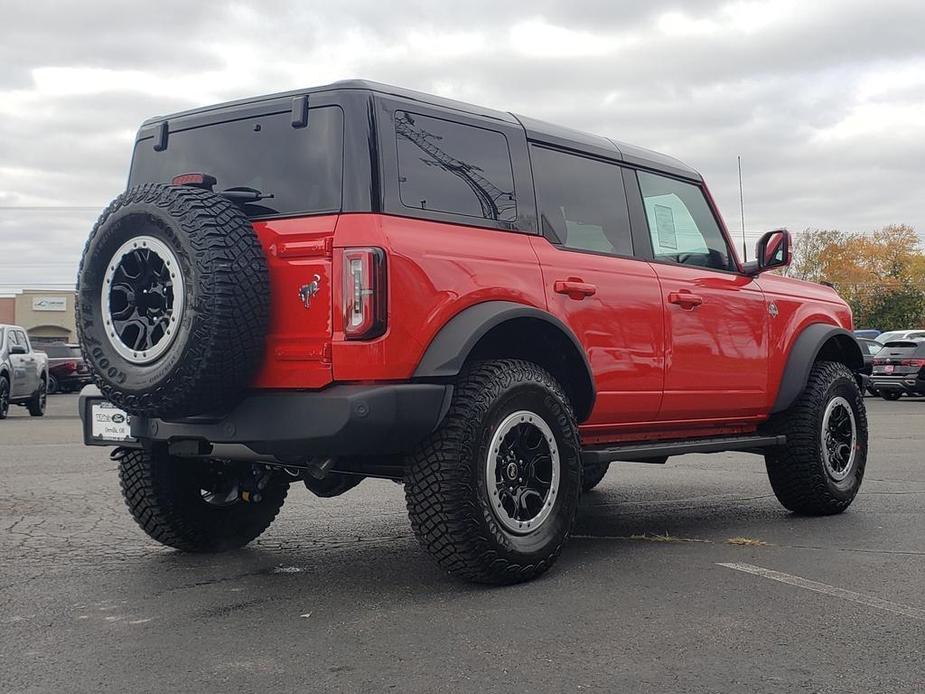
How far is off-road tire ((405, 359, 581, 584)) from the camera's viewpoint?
4.40 meters

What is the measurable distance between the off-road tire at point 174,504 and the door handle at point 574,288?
1.59m

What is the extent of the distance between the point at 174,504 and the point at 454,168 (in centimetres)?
212

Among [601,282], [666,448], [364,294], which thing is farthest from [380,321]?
[666,448]

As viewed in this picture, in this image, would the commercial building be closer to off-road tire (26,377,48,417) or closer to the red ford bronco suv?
off-road tire (26,377,48,417)

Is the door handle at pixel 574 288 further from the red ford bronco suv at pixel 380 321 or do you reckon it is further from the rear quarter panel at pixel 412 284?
the rear quarter panel at pixel 412 284

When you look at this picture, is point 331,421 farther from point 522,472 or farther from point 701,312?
point 701,312

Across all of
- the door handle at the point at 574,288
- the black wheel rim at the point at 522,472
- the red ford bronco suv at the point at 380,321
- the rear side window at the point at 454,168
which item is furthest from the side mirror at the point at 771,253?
the black wheel rim at the point at 522,472

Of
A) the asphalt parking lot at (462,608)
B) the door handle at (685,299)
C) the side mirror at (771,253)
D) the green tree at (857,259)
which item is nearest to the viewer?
the asphalt parking lot at (462,608)

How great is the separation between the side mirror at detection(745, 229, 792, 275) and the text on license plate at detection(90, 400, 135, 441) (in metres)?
3.70

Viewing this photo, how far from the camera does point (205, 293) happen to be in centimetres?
420

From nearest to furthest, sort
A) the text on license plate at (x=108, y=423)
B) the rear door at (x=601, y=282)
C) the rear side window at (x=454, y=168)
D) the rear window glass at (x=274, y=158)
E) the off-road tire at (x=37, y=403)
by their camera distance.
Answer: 1. the rear window glass at (x=274, y=158)
2. the rear side window at (x=454, y=168)
3. the text on license plate at (x=108, y=423)
4. the rear door at (x=601, y=282)
5. the off-road tire at (x=37, y=403)

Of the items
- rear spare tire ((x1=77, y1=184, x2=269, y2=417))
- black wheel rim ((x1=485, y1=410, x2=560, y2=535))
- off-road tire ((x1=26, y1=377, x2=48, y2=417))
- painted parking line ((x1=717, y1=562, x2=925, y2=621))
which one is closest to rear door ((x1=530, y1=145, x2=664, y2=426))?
black wheel rim ((x1=485, y1=410, x2=560, y2=535))

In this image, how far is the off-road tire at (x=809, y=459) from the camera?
661 cm

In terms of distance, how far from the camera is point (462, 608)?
4.27m
